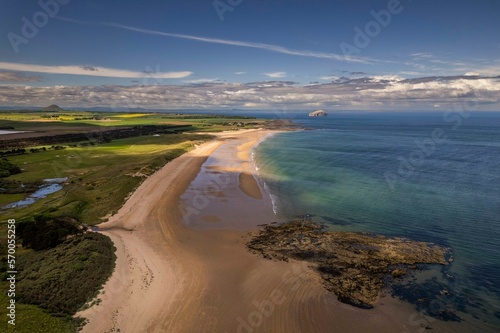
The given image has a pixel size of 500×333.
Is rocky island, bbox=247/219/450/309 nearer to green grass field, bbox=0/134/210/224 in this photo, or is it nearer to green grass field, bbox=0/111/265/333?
green grass field, bbox=0/111/265/333

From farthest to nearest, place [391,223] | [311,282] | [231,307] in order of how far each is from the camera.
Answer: [391,223] < [311,282] < [231,307]

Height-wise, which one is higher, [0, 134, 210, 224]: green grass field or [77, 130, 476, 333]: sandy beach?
[0, 134, 210, 224]: green grass field

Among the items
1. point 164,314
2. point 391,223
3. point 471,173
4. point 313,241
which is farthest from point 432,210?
point 164,314

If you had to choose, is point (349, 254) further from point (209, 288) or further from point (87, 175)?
point (87, 175)

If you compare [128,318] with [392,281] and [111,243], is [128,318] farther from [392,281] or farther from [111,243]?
[392,281]

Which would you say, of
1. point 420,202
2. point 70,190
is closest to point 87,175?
point 70,190

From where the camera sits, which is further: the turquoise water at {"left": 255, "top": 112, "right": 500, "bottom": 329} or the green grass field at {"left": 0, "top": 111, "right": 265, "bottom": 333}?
the turquoise water at {"left": 255, "top": 112, "right": 500, "bottom": 329}

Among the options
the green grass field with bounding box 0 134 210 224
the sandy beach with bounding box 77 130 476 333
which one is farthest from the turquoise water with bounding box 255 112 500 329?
the green grass field with bounding box 0 134 210 224
